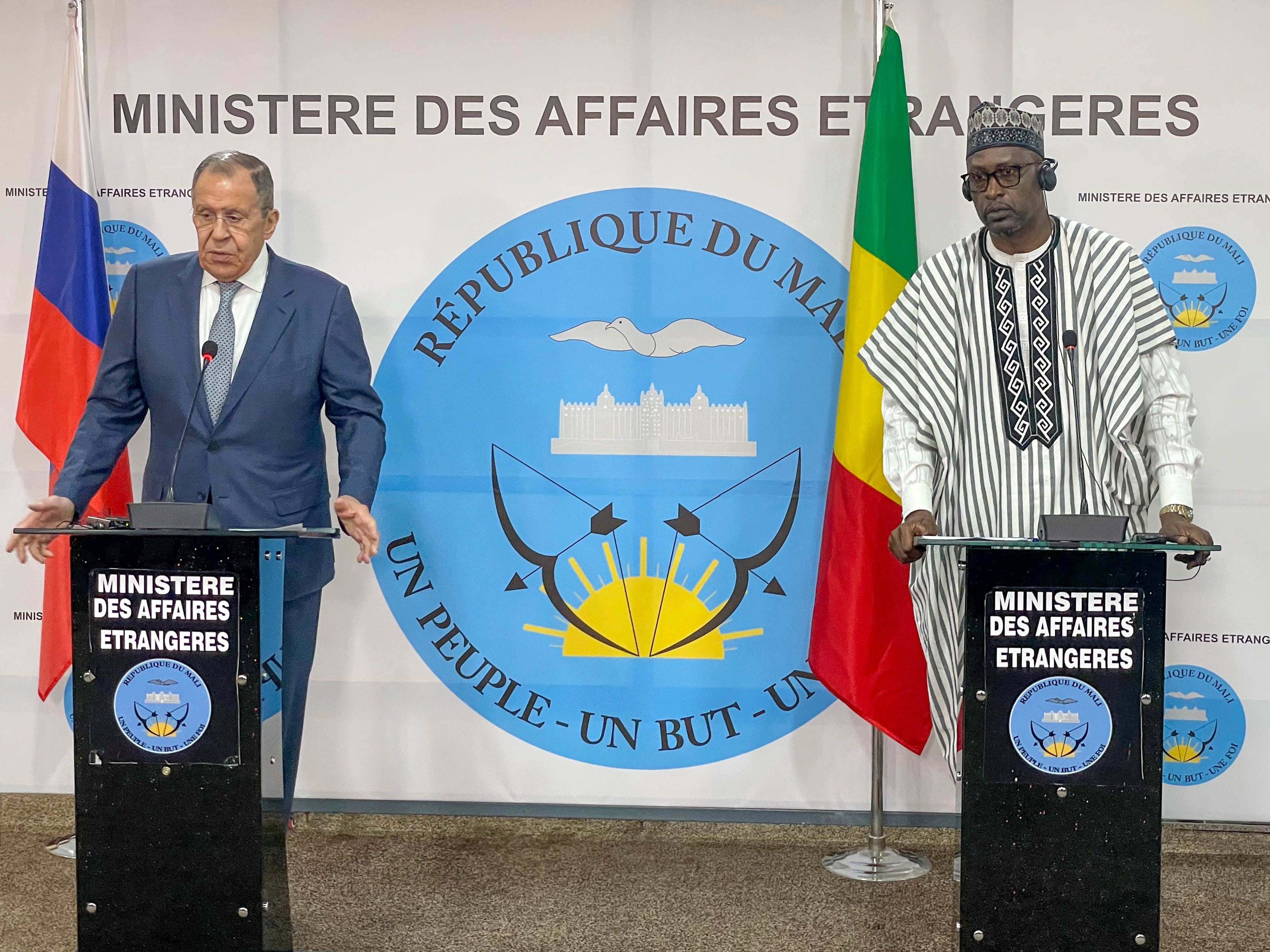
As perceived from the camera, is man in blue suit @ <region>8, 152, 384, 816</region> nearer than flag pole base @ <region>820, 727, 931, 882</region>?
Yes

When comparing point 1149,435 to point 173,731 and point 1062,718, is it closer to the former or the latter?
point 1062,718

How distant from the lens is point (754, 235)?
3.34 m

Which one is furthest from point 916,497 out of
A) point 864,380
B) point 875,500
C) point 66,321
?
point 66,321

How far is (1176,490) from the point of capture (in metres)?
2.53

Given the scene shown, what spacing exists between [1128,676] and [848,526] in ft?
3.59

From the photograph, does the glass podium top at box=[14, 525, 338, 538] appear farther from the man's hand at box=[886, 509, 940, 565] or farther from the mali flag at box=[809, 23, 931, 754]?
the mali flag at box=[809, 23, 931, 754]

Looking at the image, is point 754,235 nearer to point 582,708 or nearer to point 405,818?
point 582,708

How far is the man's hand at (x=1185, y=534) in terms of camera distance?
2.22 meters

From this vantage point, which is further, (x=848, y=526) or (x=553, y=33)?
(x=553, y=33)

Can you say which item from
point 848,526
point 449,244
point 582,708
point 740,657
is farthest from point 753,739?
point 449,244

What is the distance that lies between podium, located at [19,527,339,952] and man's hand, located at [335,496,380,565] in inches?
11.4

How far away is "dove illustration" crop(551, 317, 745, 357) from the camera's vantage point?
3.37 m

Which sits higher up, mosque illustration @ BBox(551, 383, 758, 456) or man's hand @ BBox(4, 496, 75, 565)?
mosque illustration @ BBox(551, 383, 758, 456)

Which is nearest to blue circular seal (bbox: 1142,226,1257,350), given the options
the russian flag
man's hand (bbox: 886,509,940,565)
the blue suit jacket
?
man's hand (bbox: 886,509,940,565)
